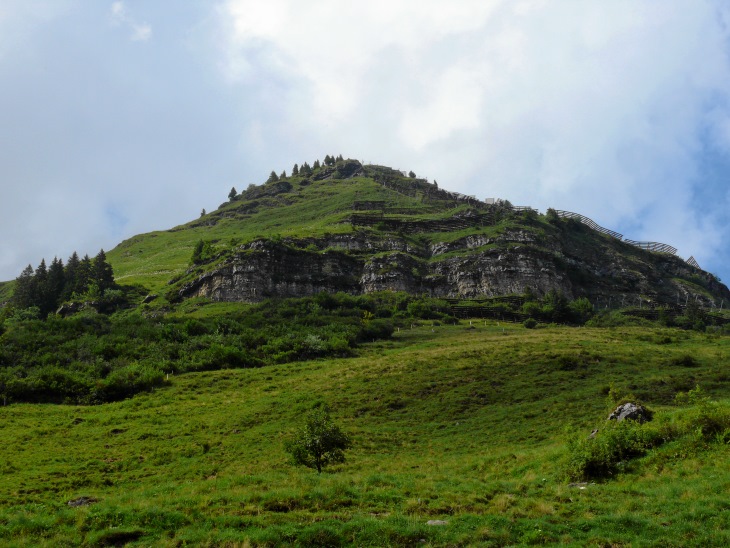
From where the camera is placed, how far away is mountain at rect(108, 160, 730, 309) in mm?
135500

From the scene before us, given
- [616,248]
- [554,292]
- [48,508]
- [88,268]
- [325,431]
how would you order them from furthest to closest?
[616,248], [88,268], [554,292], [325,431], [48,508]

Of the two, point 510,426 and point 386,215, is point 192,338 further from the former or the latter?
point 386,215

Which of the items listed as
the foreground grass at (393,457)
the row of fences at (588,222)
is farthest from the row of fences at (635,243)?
the foreground grass at (393,457)

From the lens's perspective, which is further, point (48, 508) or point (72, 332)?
point (72, 332)

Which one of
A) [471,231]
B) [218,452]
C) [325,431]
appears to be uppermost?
[471,231]

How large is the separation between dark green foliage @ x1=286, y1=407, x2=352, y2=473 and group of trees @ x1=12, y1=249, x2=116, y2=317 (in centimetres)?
11590

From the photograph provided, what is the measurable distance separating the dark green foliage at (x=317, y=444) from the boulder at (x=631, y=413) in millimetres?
17260

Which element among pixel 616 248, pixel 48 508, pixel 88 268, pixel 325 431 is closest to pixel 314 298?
pixel 88 268

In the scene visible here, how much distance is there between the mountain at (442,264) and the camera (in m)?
136

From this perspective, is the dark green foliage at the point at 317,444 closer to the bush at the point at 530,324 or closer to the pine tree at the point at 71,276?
the bush at the point at 530,324

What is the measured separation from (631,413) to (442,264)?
368 feet

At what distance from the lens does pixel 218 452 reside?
144 feet

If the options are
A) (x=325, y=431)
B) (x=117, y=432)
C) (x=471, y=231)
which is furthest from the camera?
(x=471, y=231)

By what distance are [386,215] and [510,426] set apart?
140564mm
